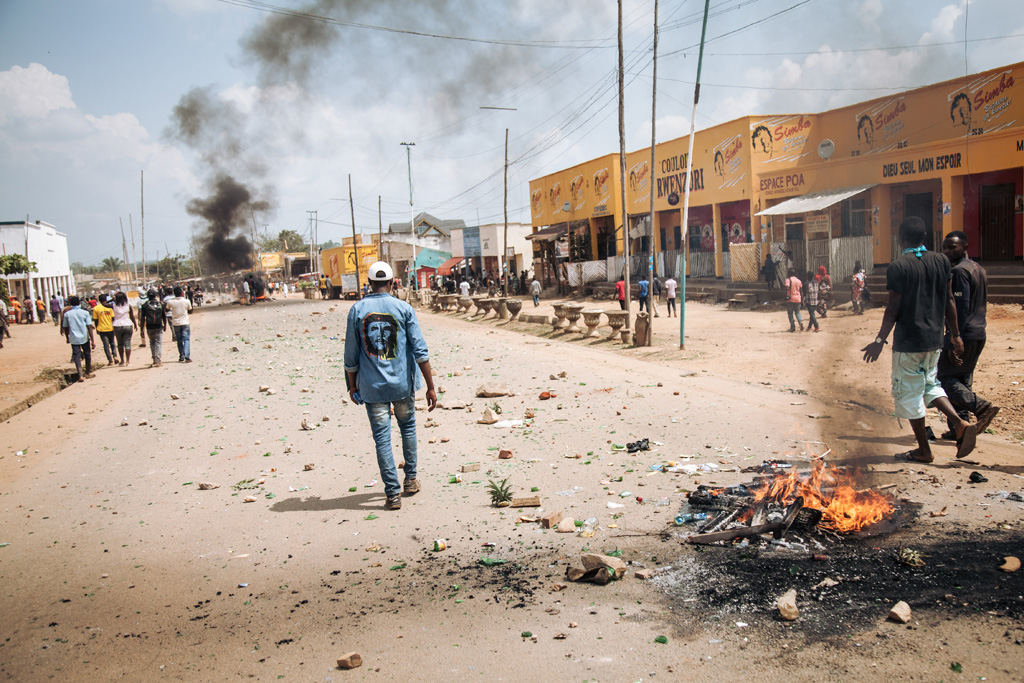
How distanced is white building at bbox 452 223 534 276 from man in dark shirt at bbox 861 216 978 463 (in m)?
38.8

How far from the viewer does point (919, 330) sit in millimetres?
5023

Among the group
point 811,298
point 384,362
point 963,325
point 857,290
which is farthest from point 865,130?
point 384,362

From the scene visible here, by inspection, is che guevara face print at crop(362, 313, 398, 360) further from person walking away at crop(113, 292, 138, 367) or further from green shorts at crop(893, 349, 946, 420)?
Answer: person walking away at crop(113, 292, 138, 367)

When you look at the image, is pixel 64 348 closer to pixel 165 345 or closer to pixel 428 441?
pixel 165 345

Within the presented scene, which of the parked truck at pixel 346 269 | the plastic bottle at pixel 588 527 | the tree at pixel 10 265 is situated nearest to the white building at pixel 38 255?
the tree at pixel 10 265

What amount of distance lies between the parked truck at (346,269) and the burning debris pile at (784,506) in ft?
147

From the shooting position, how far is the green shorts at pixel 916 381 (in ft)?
16.7

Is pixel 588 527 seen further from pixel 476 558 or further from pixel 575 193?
pixel 575 193

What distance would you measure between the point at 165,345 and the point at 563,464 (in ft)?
61.8

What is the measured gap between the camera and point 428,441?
6.82m

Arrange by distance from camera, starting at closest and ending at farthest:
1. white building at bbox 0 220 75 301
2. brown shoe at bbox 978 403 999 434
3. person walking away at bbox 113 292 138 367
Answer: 1. brown shoe at bbox 978 403 999 434
2. person walking away at bbox 113 292 138 367
3. white building at bbox 0 220 75 301

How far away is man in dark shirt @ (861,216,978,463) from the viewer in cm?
502

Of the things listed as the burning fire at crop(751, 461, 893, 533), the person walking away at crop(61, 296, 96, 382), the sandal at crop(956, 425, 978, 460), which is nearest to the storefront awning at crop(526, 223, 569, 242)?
the person walking away at crop(61, 296, 96, 382)

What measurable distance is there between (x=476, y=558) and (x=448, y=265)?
48.2 m
